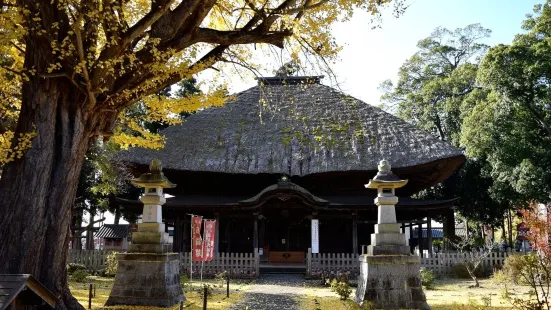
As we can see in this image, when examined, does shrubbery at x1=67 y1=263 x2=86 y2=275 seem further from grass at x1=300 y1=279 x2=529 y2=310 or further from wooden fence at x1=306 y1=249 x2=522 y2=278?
grass at x1=300 y1=279 x2=529 y2=310

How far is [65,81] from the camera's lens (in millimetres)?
7844

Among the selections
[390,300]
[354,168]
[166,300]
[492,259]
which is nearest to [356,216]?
[354,168]

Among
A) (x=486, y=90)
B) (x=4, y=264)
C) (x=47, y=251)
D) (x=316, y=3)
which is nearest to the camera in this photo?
(x=4, y=264)

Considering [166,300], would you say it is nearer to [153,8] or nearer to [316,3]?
[153,8]

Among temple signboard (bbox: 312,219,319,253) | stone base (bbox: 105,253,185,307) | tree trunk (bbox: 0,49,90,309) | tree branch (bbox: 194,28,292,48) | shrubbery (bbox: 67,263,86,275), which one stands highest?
tree branch (bbox: 194,28,292,48)

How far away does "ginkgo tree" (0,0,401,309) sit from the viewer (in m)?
7.13

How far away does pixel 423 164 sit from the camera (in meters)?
19.1

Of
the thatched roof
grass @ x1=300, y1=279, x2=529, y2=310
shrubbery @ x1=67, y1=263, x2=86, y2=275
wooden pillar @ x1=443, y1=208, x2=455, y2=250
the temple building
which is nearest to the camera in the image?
grass @ x1=300, y1=279, x2=529, y2=310

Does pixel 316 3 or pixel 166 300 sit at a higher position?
pixel 316 3

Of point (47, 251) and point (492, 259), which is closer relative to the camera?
point (47, 251)

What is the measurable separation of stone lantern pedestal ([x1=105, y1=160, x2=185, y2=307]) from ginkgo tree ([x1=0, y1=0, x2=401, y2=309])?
2243 mm

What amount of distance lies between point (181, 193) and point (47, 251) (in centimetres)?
1382

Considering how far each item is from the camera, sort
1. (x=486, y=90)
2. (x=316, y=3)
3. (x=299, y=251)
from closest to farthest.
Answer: (x=316, y=3) < (x=299, y=251) < (x=486, y=90)

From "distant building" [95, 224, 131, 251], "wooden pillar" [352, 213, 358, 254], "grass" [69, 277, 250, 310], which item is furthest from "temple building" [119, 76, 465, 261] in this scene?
"distant building" [95, 224, 131, 251]
